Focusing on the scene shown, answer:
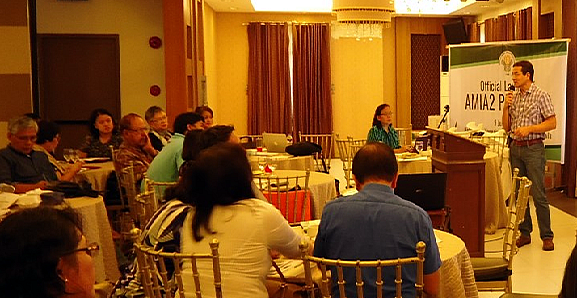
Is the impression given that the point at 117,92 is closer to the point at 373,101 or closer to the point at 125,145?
the point at 125,145

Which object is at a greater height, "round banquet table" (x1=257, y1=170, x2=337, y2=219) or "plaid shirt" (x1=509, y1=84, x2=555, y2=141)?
"plaid shirt" (x1=509, y1=84, x2=555, y2=141)

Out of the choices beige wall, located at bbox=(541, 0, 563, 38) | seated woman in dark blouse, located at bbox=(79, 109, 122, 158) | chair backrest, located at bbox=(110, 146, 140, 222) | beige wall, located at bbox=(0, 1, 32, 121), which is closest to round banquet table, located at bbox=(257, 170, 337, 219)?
chair backrest, located at bbox=(110, 146, 140, 222)

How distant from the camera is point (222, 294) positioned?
264cm

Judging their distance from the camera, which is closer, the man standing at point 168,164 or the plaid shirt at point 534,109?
the man standing at point 168,164

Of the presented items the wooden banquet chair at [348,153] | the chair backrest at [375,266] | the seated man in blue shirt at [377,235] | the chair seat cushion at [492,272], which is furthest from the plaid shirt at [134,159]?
the chair backrest at [375,266]

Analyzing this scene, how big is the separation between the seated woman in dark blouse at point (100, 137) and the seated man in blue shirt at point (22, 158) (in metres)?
1.67

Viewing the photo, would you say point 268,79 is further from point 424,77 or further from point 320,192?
point 320,192

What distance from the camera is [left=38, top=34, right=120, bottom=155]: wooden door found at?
30.3 ft

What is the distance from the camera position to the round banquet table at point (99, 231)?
4590mm

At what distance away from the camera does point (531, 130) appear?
6008 millimetres

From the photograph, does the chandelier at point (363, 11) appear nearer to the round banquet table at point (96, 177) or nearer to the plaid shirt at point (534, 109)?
the plaid shirt at point (534, 109)

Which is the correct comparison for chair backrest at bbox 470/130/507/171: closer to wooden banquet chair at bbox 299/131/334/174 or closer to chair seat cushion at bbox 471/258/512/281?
wooden banquet chair at bbox 299/131/334/174

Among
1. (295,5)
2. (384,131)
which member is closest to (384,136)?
(384,131)

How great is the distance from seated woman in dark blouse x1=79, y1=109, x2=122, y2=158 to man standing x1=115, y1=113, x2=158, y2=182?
3.49 ft
